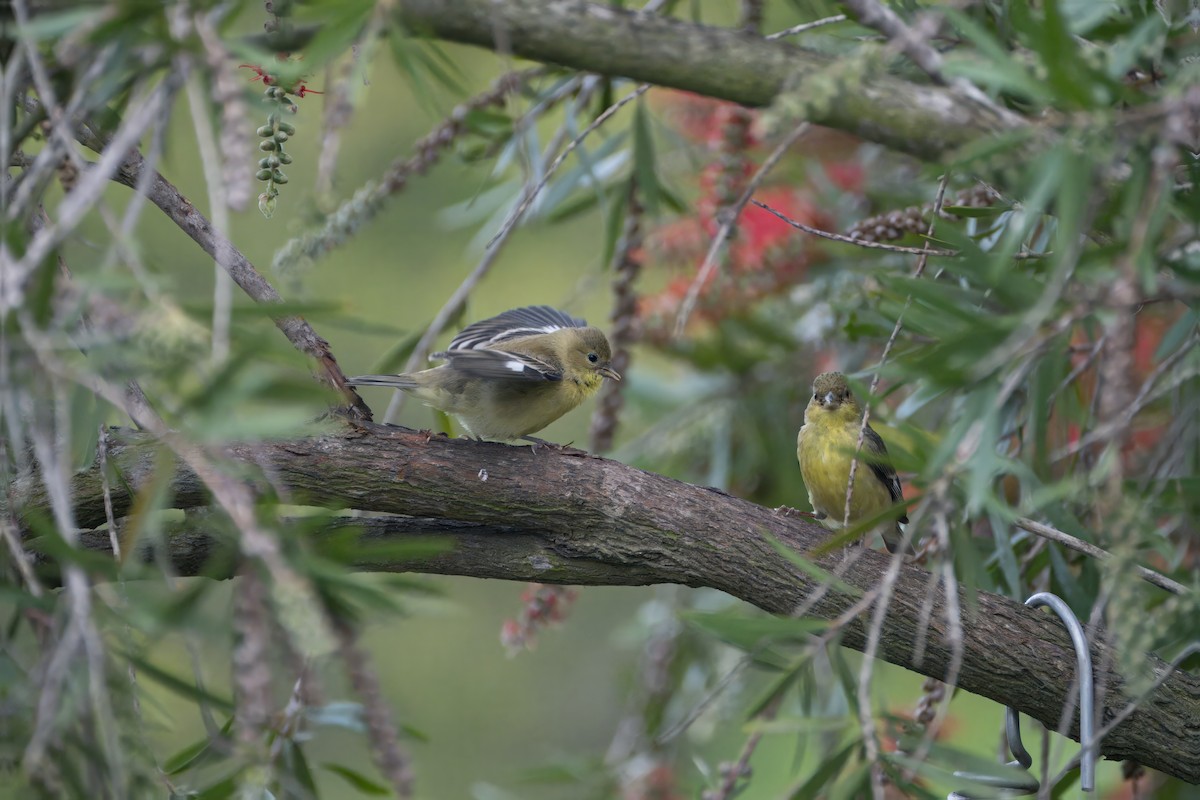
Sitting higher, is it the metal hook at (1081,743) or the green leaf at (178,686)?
the green leaf at (178,686)

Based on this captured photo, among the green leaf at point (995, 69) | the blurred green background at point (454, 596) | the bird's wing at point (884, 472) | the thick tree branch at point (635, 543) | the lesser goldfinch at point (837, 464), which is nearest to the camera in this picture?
the green leaf at point (995, 69)

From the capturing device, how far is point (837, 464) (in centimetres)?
405

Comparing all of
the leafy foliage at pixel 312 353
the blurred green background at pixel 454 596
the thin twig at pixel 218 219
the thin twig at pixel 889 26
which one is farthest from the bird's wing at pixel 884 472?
the thin twig at pixel 218 219

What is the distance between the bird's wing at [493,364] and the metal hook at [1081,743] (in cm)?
155

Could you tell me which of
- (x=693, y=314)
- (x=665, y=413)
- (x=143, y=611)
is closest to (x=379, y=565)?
(x=143, y=611)

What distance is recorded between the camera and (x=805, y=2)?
3.23m

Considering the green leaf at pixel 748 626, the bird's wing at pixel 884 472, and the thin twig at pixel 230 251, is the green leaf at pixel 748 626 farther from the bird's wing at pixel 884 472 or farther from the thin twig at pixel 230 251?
the bird's wing at pixel 884 472

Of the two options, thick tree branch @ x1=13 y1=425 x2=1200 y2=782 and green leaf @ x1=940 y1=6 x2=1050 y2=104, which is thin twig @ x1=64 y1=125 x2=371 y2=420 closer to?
thick tree branch @ x1=13 y1=425 x2=1200 y2=782

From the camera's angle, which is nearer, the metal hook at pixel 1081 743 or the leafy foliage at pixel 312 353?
the leafy foliage at pixel 312 353

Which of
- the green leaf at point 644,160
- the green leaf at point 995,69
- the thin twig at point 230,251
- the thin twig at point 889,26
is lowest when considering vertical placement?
the thin twig at point 230,251

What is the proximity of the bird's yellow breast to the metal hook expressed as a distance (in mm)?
1134

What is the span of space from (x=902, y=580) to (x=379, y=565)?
1.29 m

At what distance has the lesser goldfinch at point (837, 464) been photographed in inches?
160

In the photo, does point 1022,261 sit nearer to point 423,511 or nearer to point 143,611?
point 423,511
